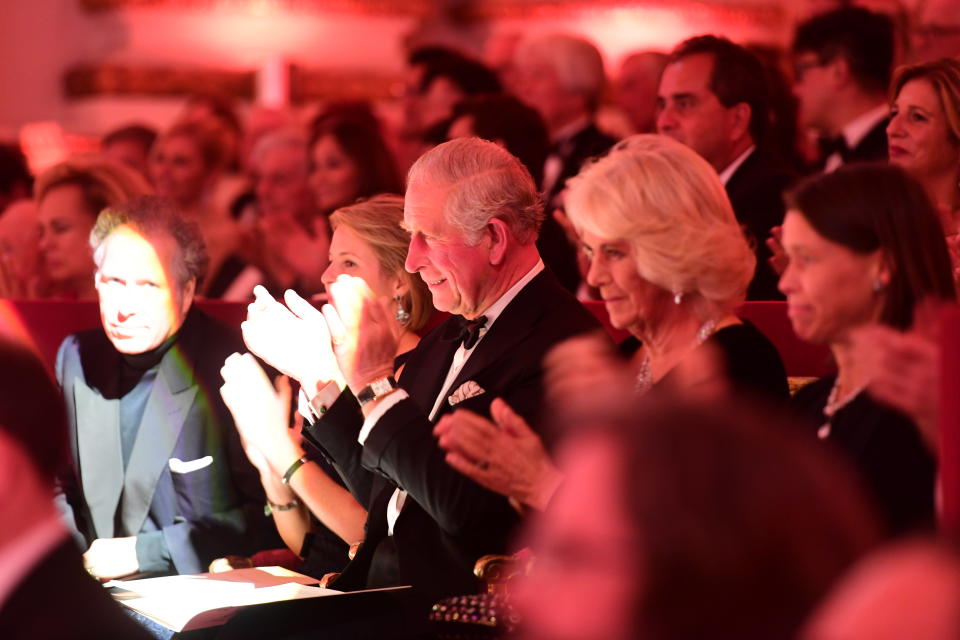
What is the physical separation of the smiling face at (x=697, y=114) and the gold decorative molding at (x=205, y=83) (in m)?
4.01

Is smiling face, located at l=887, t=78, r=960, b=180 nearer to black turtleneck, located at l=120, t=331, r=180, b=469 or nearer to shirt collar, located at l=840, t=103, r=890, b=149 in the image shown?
shirt collar, located at l=840, t=103, r=890, b=149

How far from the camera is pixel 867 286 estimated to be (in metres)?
2.43

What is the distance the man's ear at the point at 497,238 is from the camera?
3188 millimetres

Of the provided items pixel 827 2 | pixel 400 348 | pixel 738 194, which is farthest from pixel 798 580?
pixel 827 2

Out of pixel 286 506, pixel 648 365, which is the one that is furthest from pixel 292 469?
pixel 648 365

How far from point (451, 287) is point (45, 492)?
59.0 inches

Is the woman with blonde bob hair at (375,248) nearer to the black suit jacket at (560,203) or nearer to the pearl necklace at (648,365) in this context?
the black suit jacket at (560,203)

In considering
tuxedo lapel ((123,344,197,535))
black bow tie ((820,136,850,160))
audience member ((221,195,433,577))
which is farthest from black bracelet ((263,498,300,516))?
black bow tie ((820,136,850,160))

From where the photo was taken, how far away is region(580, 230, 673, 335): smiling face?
2.88 metres

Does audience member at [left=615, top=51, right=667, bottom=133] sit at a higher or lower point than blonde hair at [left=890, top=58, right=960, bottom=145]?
lower

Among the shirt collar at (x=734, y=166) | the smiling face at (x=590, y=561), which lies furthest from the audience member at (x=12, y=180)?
the smiling face at (x=590, y=561)

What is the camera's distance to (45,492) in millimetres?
1829

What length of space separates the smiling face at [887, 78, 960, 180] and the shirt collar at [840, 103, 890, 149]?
109cm

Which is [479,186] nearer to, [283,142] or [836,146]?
[836,146]
